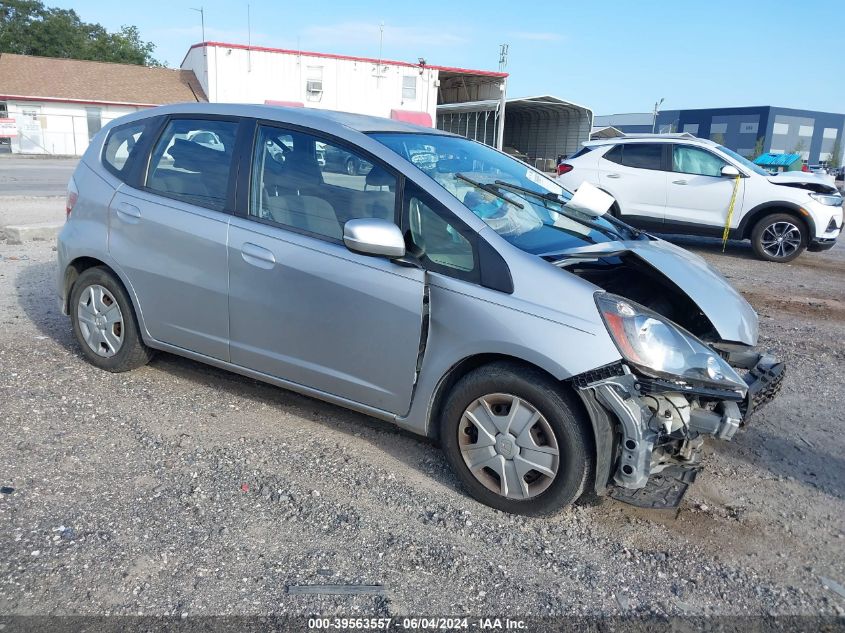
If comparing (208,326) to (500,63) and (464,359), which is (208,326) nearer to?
(464,359)

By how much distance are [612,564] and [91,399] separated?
3409 millimetres

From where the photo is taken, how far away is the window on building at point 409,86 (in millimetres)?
39812

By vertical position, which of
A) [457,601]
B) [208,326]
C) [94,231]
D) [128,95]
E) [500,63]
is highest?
[500,63]

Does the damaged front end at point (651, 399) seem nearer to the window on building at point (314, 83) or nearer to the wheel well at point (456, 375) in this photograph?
the wheel well at point (456, 375)

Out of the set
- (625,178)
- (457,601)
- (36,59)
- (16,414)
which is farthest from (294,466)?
(36,59)

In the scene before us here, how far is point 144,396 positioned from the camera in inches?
181

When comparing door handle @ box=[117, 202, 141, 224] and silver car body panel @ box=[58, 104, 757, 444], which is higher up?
door handle @ box=[117, 202, 141, 224]

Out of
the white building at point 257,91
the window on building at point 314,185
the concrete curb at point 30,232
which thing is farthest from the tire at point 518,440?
the white building at point 257,91

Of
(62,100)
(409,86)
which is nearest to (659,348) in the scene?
(409,86)

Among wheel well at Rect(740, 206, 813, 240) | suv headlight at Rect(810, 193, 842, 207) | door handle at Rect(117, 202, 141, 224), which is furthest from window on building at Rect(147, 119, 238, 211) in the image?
suv headlight at Rect(810, 193, 842, 207)

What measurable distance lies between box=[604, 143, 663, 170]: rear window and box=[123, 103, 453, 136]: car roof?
7.84 m

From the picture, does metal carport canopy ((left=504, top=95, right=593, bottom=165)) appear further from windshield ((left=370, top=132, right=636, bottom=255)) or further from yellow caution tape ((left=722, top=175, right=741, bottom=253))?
windshield ((left=370, top=132, right=636, bottom=255))

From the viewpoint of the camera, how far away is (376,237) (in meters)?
3.33

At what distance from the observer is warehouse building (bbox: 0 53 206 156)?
121 ft
